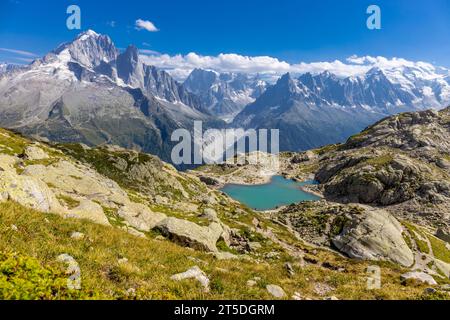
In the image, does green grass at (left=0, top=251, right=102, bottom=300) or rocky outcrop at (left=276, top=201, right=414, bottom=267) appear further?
rocky outcrop at (left=276, top=201, right=414, bottom=267)

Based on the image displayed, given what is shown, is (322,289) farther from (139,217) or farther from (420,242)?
(420,242)

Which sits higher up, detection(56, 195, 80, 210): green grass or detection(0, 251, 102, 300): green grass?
detection(0, 251, 102, 300): green grass

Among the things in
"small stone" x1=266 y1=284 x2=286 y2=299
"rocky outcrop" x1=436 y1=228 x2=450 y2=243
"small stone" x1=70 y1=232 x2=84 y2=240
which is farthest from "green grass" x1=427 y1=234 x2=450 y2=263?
"small stone" x1=70 y1=232 x2=84 y2=240

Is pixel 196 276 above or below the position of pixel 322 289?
above

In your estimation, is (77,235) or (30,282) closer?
(30,282)

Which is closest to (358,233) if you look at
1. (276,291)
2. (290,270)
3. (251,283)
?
(290,270)

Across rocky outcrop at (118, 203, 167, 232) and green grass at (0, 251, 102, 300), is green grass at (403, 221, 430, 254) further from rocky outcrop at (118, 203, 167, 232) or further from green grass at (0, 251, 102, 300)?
green grass at (0, 251, 102, 300)
